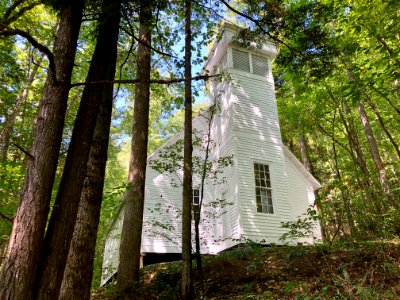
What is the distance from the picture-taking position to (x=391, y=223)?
324 inches

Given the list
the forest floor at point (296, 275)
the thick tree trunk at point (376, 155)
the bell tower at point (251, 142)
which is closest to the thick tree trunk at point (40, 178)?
the forest floor at point (296, 275)

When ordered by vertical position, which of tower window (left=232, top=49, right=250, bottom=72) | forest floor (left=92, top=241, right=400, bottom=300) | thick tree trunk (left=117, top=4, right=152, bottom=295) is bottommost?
forest floor (left=92, top=241, right=400, bottom=300)

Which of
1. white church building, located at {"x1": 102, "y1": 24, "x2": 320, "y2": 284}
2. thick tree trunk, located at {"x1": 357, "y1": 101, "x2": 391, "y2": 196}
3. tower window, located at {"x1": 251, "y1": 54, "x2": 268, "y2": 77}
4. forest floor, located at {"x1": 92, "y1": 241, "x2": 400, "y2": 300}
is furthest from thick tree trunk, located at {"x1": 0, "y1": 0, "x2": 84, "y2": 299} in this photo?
tower window, located at {"x1": 251, "y1": 54, "x2": 268, "y2": 77}

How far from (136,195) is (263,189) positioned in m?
5.97

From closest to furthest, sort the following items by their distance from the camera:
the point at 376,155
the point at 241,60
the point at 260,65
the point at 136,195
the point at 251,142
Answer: the point at 136,195, the point at 251,142, the point at 376,155, the point at 241,60, the point at 260,65

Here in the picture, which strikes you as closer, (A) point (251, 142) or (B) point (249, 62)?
(A) point (251, 142)

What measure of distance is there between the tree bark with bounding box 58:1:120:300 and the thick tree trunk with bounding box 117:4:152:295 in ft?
7.68

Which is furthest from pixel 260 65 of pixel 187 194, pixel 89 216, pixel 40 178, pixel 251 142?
pixel 40 178

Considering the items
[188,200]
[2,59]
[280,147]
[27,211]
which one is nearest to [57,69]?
[27,211]

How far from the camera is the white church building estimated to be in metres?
11.5

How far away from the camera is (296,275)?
6309 millimetres

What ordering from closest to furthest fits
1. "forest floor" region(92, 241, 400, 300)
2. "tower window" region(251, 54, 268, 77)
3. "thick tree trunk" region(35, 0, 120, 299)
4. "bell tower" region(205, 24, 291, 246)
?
1. "thick tree trunk" region(35, 0, 120, 299)
2. "forest floor" region(92, 241, 400, 300)
3. "bell tower" region(205, 24, 291, 246)
4. "tower window" region(251, 54, 268, 77)

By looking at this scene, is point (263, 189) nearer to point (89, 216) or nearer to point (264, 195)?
point (264, 195)

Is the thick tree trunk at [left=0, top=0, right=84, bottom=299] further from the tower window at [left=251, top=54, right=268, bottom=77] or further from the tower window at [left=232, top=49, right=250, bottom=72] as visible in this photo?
the tower window at [left=251, top=54, right=268, bottom=77]
